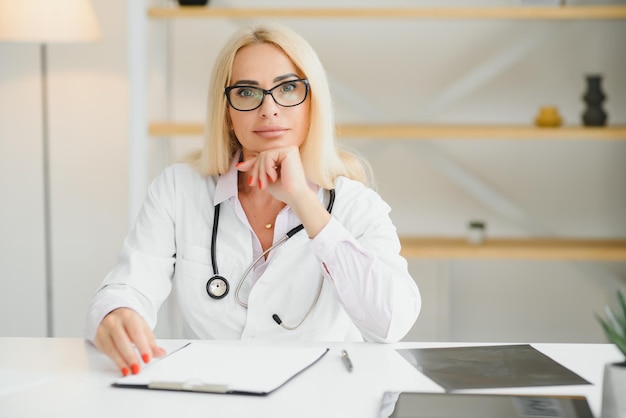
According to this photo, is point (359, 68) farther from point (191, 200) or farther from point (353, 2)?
point (191, 200)

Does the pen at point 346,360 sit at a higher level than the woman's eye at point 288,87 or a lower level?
lower

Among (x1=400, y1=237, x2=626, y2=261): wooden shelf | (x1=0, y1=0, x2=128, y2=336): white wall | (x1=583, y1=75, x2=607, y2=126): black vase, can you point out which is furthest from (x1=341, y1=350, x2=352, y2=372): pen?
(x1=0, y1=0, x2=128, y2=336): white wall

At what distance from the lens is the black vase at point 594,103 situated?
9.98ft

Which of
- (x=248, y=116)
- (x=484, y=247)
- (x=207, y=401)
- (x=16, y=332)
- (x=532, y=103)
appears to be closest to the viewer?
(x=207, y=401)

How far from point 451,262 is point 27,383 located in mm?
2314

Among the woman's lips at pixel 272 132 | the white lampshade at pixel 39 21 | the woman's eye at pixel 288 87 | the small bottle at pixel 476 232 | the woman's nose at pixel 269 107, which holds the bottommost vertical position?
the small bottle at pixel 476 232

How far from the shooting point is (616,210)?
3.35 meters

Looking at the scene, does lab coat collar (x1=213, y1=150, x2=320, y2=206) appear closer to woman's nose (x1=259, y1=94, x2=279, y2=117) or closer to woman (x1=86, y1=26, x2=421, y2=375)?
woman (x1=86, y1=26, x2=421, y2=375)

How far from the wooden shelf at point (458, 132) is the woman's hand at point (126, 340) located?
1.51 metres

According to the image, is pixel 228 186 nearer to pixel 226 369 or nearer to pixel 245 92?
pixel 245 92

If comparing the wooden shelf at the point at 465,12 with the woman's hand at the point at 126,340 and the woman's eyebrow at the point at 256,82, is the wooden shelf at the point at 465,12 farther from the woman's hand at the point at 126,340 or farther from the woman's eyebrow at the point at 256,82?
the woman's hand at the point at 126,340

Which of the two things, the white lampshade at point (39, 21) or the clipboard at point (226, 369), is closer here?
the clipboard at point (226, 369)

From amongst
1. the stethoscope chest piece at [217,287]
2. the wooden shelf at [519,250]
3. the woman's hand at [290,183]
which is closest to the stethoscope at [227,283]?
the stethoscope chest piece at [217,287]

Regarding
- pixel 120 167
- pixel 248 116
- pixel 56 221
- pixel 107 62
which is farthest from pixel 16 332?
pixel 248 116
